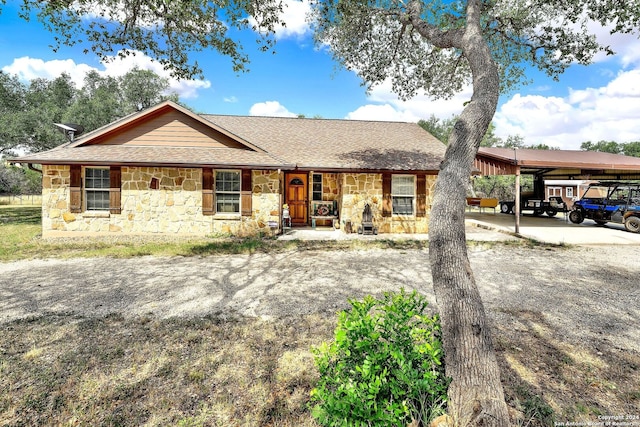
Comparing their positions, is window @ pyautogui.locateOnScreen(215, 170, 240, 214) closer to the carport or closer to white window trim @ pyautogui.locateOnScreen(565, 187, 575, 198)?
the carport

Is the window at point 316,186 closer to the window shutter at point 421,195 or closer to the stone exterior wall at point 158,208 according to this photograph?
the stone exterior wall at point 158,208

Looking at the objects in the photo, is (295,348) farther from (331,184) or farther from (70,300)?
(331,184)

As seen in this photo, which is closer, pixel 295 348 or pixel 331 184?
pixel 295 348

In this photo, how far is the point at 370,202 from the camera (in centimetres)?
1170

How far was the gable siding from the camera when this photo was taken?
11.1 meters

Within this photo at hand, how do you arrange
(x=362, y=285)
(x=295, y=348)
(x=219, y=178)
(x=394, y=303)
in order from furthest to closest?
(x=219, y=178) < (x=362, y=285) < (x=295, y=348) < (x=394, y=303)

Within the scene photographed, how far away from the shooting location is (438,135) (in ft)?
126

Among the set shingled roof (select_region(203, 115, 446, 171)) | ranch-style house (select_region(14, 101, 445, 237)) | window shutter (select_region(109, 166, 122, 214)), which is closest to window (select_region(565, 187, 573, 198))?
shingled roof (select_region(203, 115, 446, 171))

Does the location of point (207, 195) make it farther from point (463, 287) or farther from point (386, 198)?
point (463, 287)

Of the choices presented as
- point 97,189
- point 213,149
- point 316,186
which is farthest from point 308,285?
point 97,189

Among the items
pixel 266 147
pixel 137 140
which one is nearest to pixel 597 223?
pixel 266 147

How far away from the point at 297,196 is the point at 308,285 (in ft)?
26.7

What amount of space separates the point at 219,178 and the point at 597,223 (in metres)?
18.7

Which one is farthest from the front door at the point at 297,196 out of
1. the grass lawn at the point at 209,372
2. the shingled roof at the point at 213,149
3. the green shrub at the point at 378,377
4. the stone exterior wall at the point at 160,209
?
the green shrub at the point at 378,377
